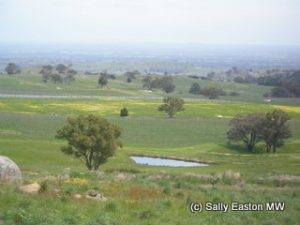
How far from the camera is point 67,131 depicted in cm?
4138

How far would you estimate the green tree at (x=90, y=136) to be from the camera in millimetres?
40562

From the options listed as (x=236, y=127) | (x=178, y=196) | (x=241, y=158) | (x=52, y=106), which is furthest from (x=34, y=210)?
(x=52, y=106)

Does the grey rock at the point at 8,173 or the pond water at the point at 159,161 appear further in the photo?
the pond water at the point at 159,161

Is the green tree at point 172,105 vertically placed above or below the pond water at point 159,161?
above

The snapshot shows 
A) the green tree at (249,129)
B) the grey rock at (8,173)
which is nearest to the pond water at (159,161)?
the green tree at (249,129)

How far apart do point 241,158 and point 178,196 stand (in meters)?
42.1

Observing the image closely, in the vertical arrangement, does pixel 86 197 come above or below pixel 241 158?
above

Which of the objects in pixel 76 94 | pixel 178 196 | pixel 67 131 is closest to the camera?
pixel 178 196

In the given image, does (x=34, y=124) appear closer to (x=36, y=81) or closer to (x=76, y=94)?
(x=76, y=94)

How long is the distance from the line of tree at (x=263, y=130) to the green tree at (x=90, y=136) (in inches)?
1396

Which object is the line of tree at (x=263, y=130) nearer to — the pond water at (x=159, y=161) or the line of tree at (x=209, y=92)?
the pond water at (x=159, y=161)

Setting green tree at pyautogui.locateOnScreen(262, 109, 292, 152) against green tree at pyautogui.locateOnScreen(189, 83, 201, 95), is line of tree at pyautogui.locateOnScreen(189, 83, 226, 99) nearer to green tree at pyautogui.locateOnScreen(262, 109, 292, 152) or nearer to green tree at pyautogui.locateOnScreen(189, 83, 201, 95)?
green tree at pyautogui.locateOnScreen(189, 83, 201, 95)

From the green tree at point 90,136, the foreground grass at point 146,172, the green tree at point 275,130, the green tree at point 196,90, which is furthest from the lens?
the green tree at point 196,90

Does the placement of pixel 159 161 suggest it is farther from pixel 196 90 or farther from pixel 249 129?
pixel 196 90
